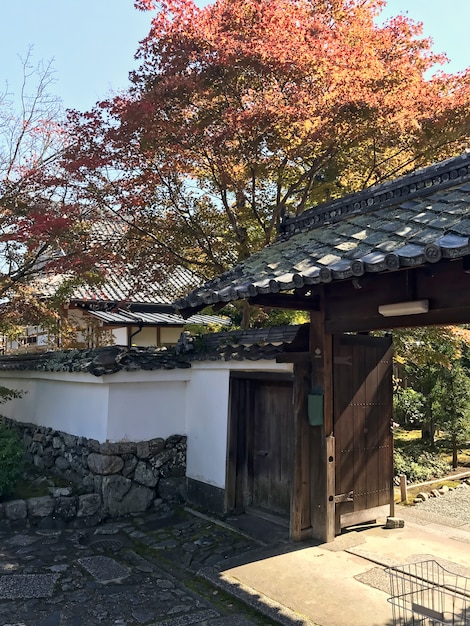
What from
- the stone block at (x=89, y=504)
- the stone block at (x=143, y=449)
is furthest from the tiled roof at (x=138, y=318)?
the stone block at (x=89, y=504)

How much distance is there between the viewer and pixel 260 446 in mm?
8250

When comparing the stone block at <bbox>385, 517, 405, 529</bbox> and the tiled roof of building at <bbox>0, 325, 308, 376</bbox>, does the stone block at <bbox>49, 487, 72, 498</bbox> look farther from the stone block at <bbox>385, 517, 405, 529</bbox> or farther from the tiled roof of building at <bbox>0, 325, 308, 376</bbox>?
the stone block at <bbox>385, 517, 405, 529</bbox>

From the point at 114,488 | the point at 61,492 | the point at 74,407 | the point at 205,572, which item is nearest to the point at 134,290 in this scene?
the point at 74,407

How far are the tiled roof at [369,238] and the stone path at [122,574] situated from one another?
325 centimetres

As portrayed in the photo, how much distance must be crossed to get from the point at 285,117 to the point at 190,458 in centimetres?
611

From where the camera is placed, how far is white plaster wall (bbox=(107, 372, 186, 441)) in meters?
8.53

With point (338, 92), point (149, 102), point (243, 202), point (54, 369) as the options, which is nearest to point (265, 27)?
point (338, 92)

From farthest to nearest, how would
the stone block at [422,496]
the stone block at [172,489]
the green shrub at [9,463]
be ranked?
the stone block at [422,496] < the stone block at [172,489] < the green shrub at [9,463]

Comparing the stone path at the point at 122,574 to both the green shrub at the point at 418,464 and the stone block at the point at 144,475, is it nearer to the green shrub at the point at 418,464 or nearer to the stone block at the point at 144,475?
the stone block at the point at 144,475

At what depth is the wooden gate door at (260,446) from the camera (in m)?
7.82

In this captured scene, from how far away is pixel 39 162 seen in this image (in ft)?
36.3

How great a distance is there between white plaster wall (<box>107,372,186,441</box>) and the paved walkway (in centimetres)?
148

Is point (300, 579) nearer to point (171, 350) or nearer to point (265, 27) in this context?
point (171, 350)

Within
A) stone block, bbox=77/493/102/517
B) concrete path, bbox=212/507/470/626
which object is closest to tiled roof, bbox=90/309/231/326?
stone block, bbox=77/493/102/517
